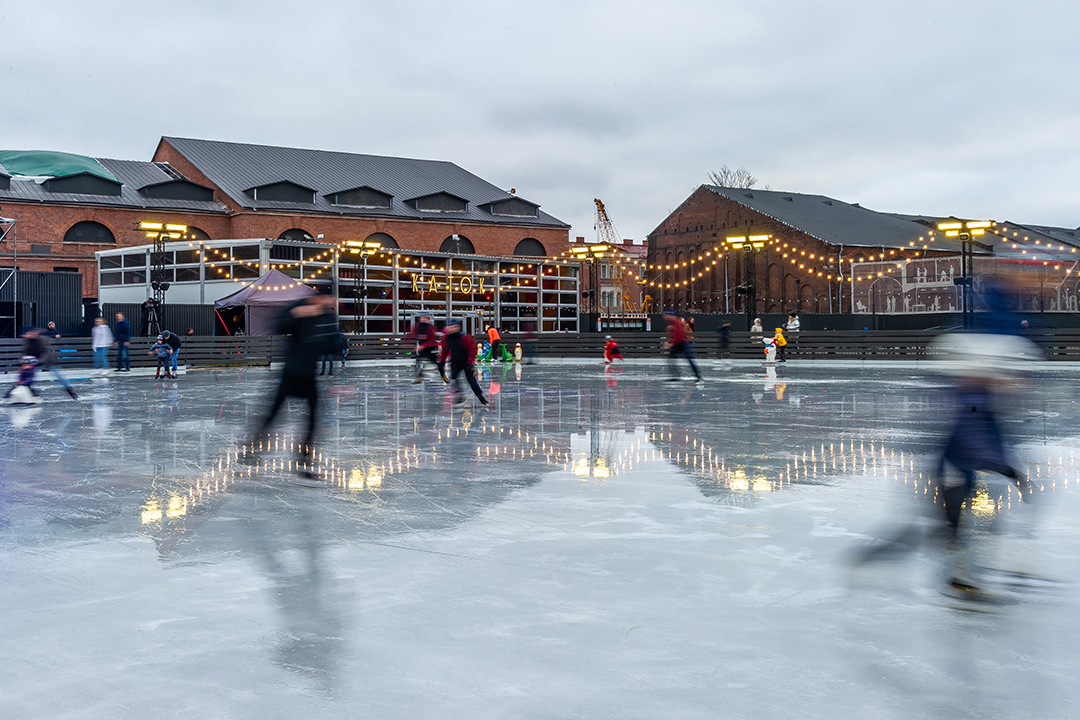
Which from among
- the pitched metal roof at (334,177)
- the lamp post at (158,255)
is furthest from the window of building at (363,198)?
the lamp post at (158,255)

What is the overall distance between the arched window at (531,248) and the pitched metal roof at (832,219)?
14660 millimetres

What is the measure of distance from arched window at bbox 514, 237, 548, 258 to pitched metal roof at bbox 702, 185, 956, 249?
1466cm

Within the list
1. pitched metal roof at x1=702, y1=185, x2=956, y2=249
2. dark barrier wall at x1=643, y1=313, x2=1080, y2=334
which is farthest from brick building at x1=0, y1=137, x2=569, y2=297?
pitched metal roof at x1=702, y1=185, x2=956, y2=249

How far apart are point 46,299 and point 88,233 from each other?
593 inches

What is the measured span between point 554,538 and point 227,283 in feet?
133

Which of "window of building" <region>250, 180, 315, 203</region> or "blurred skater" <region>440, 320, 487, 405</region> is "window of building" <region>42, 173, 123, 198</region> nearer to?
"window of building" <region>250, 180, 315, 203</region>

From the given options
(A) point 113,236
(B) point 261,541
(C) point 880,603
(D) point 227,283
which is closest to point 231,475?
(B) point 261,541

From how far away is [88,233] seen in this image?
158 feet

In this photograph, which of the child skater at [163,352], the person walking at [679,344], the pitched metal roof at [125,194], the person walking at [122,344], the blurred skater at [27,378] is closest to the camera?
the blurred skater at [27,378]

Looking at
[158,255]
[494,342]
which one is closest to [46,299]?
[158,255]

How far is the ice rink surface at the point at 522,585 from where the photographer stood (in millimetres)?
3477

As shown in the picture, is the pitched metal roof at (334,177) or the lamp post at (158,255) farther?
the pitched metal roof at (334,177)

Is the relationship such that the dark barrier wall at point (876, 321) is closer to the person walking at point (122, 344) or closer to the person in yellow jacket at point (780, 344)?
the person in yellow jacket at point (780, 344)

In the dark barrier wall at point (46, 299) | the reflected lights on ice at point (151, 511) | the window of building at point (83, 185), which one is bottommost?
the reflected lights on ice at point (151, 511)
